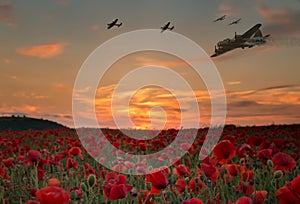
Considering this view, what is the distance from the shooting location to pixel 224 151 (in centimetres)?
326

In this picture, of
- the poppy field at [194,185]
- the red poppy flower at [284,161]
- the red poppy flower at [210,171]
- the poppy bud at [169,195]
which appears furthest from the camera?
the poppy bud at [169,195]

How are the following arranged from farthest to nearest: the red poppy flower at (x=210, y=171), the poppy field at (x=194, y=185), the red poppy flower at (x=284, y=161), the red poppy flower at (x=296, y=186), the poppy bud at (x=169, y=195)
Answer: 1. the poppy bud at (x=169, y=195)
2. the red poppy flower at (x=284, y=161)
3. the red poppy flower at (x=210, y=171)
4. the poppy field at (x=194, y=185)
5. the red poppy flower at (x=296, y=186)

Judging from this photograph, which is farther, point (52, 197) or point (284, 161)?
point (284, 161)

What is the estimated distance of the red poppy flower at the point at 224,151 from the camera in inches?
127

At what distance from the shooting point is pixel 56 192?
200cm

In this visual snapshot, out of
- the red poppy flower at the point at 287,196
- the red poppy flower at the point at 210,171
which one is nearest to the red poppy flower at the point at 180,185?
the red poppy flower at the point at 210,171

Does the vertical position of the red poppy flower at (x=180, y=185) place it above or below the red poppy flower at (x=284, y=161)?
below

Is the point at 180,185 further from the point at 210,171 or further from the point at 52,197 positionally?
the point at 52,197

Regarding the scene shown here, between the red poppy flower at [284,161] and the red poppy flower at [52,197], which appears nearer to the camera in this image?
the red poppy flower at [52,197]

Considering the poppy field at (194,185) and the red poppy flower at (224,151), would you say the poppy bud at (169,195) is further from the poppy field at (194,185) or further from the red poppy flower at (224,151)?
the red poppy flower at (224,151)

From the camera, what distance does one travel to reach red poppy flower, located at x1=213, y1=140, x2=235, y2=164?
3.22 m

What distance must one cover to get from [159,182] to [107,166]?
2.92 m

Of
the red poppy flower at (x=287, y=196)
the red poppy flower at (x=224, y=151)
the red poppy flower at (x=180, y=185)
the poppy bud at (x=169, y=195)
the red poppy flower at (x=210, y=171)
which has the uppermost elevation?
the red poppy flower at (x=224, y=151)

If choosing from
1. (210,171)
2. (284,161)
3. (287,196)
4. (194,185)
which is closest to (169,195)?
(194,185)
